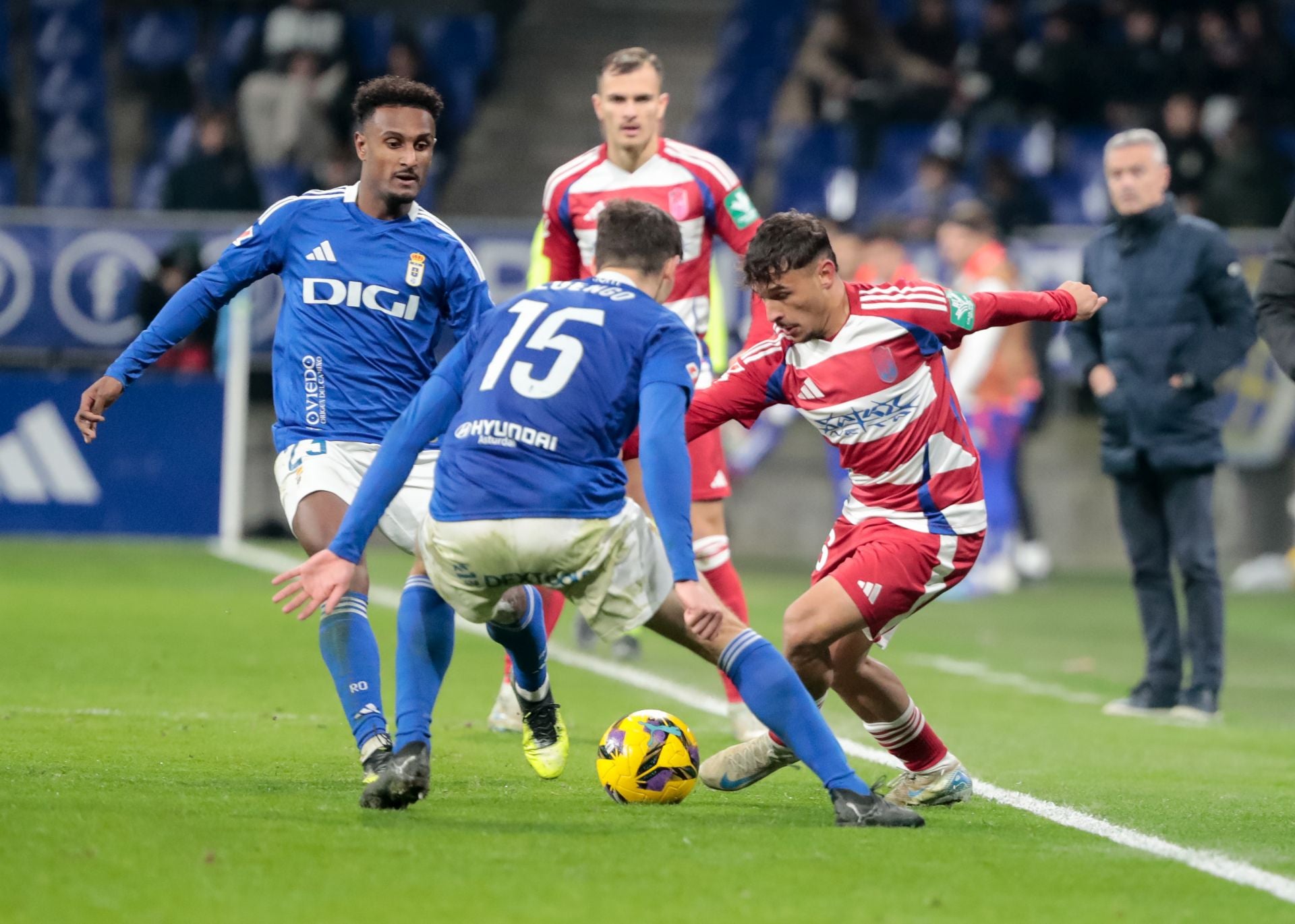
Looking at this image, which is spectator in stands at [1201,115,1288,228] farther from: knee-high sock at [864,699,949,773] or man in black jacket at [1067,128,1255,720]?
knee-high sock at [864,699,949,773]

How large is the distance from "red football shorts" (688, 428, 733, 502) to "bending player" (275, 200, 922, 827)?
7.24 feet

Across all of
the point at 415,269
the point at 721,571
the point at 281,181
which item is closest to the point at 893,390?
the point at 415,269

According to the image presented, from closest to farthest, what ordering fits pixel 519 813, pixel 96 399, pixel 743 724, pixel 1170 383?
pixel 519 813
pixel 96 399
pixel 743 724
pixel 1170 383

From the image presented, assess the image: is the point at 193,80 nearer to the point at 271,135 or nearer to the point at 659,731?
the point at 271,135

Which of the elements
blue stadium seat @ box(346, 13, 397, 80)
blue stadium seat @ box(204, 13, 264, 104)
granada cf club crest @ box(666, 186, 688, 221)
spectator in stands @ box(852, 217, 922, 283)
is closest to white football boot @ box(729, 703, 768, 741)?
granada cf club crest @ box(666, 186, 688, 221)

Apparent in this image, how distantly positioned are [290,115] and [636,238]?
13785 millimetres

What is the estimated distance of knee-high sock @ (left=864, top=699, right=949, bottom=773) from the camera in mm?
5629

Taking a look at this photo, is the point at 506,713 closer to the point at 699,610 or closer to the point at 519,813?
the point at 519,813

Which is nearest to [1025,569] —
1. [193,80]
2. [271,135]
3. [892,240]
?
[892,240]

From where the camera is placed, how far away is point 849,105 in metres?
18.2

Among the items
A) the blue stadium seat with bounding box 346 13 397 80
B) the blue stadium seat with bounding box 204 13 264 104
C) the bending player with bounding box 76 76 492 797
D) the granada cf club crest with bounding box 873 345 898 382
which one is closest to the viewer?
the granada cf club crest with bounding box 873 345 898 382

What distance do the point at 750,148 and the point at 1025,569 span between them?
18.8 feet

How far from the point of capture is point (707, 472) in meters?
7.36

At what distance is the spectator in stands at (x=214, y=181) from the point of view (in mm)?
16797
